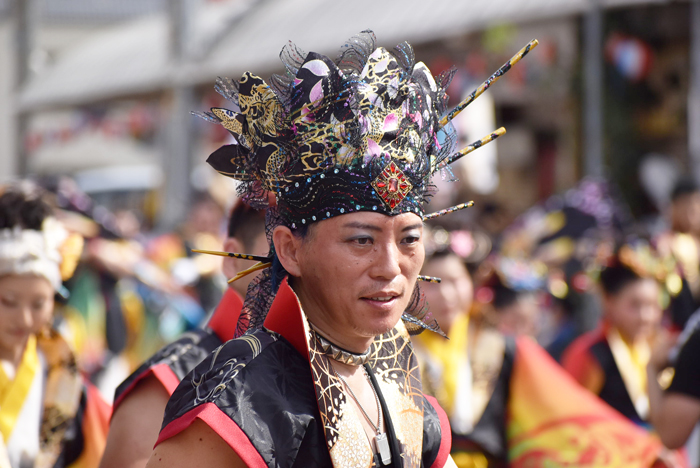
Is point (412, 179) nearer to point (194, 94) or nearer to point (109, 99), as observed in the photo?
point (194, 94)

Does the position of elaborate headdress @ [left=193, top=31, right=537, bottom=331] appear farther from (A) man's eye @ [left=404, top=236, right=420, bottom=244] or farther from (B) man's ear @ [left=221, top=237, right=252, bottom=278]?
(B) man's ear @ [left=221, top=237, right=252, bottom=278]

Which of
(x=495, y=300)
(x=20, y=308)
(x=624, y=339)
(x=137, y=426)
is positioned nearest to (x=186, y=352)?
(x=137, y=426)

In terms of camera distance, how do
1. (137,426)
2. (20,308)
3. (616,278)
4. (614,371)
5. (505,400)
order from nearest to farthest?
(137,426) → (20,308) → (505,400) → (614,371) → (616,278)

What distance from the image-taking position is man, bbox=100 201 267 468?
7.30 feet

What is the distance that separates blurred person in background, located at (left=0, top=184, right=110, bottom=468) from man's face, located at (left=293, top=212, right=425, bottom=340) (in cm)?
132

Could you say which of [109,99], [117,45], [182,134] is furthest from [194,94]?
[117,45]

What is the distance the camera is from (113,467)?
2223mm

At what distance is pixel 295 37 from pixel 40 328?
8952 millimetres

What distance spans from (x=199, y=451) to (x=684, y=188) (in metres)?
5.45

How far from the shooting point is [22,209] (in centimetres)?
291

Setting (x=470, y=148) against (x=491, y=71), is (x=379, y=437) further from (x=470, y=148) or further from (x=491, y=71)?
(x=491, y=71)

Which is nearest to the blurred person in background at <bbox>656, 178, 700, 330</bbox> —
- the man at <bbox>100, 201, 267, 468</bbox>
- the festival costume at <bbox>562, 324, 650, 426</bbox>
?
the festival costume at <bbox>562, 324, 650, 426</bbox>

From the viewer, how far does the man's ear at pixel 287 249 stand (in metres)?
1.79

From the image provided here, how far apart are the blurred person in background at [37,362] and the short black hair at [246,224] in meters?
0.64
